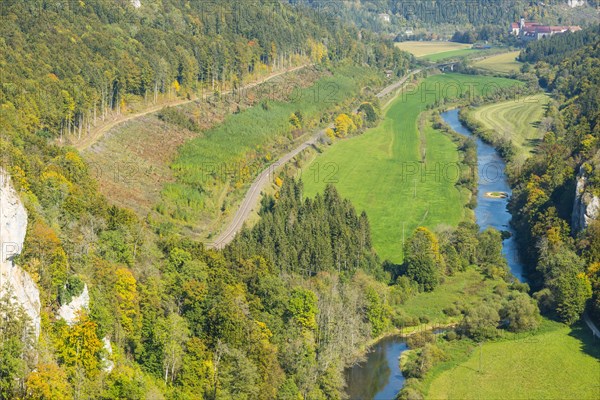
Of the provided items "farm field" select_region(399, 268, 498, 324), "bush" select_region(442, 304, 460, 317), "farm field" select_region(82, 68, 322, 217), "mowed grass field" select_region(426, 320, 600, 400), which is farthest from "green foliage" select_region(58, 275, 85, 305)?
"bush" select_region(442, 304, 460, 317)

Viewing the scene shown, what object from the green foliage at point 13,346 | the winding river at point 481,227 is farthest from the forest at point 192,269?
the winding river at point 481,227

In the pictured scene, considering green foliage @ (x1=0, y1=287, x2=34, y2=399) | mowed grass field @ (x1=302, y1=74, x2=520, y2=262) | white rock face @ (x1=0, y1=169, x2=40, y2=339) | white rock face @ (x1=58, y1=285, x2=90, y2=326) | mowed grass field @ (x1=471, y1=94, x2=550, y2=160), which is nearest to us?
green foliage @ (x1=0, y1=287, x2=34, y2=399)

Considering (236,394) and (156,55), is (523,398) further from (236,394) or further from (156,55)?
(156,55)

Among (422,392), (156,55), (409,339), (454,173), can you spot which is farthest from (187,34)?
(422,392)

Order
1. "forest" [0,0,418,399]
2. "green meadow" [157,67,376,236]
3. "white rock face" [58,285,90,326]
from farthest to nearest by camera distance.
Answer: "green meadow" [157,67,376,236] → "white rock face" [58,285,90,326] → "forest" [0,0,418,399]

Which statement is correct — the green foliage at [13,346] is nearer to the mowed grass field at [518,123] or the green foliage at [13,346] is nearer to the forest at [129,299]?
the forest at [129,299]

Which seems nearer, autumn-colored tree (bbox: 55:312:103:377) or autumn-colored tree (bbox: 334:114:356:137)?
autumn-colored tree (bbox: 55:312:103:377)

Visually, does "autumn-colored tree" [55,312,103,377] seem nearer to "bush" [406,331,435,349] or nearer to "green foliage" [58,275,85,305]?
"green foliage" [58,275,85,305]
